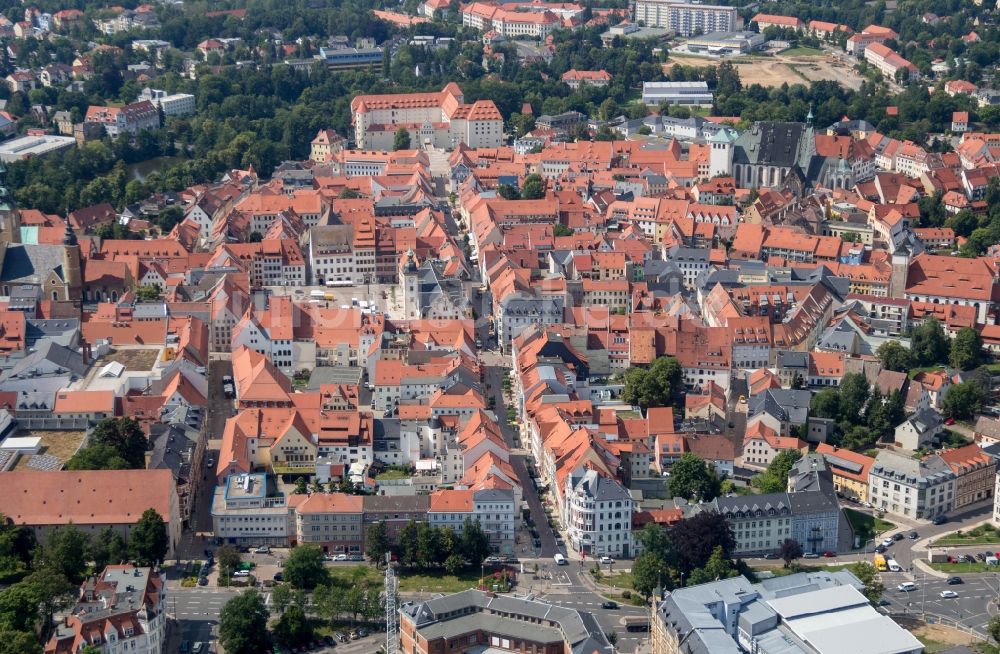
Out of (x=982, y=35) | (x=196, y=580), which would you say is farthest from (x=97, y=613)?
(x=982, y=35)

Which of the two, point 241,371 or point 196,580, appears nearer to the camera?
point 196,580

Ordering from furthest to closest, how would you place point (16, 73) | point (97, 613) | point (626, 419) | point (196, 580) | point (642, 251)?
point (16, 73), point (642, 251), point (626, 419), point (196, 580), point (97, 613)

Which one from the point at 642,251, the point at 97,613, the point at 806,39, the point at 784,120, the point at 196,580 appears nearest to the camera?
the point at 97,613

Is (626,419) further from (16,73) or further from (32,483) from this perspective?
(16,73)

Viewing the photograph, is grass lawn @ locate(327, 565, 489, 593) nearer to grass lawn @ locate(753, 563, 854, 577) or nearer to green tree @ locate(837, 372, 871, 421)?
grass lawn @ locate(753, 563, 854, 577)

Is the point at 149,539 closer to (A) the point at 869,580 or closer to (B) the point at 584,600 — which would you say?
(B) the point at 584,600

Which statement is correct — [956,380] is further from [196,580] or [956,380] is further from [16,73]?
[16,73]
